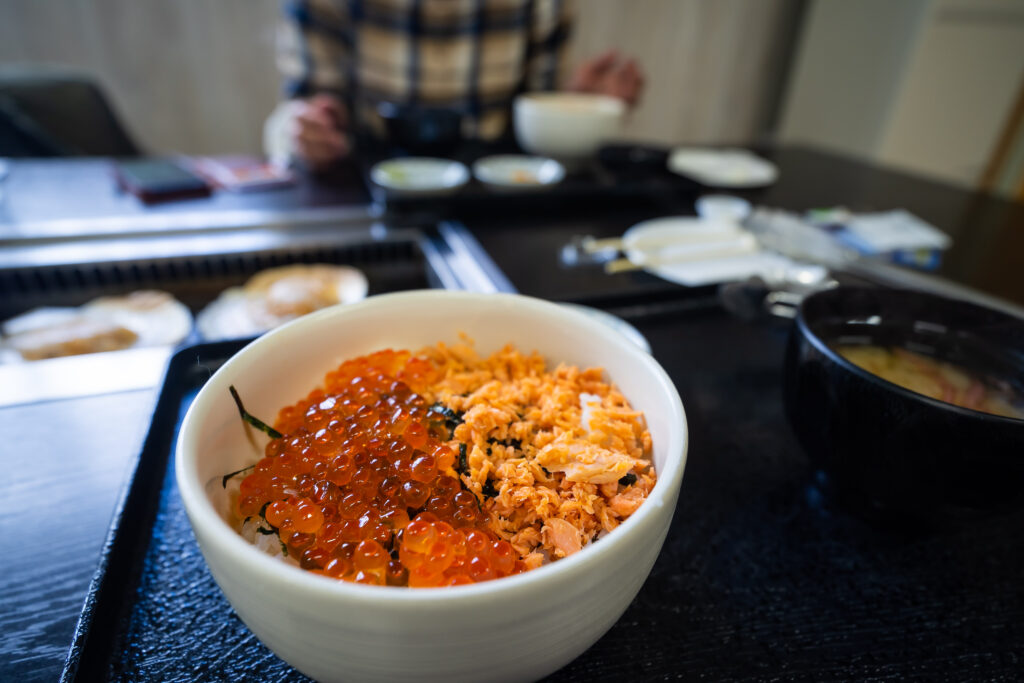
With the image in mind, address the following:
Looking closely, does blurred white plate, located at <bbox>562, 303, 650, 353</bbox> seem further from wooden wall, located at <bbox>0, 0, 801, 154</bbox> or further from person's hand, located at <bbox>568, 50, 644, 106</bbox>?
wooden wall, located at <bbox>0, 0, 801, 154</bbox>

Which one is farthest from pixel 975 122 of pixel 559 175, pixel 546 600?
pixel 546 600

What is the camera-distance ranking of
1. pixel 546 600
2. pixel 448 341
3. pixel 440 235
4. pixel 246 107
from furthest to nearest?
A: pixel 246 107 → pixel 440 235 → pixel 448 341 → pixel 546 600

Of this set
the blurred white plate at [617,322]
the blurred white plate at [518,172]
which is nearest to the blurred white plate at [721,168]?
the blurred white plate at [518,172]

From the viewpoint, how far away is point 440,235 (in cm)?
109

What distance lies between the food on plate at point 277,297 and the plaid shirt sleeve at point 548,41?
1.45m

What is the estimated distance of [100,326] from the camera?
2.92ft

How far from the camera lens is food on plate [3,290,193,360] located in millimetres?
831

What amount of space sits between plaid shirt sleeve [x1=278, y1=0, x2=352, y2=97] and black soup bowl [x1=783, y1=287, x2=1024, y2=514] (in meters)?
1.81

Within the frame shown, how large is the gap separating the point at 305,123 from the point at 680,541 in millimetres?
1282

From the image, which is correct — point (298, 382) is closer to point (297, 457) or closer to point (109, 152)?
point (297, 457)

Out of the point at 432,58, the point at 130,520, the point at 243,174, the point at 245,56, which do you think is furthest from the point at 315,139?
the point at 245,56

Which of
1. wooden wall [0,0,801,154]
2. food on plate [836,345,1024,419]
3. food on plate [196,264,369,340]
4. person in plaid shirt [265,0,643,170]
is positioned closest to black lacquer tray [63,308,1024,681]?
food on plate [836,345,1024,419]

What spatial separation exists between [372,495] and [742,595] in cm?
29

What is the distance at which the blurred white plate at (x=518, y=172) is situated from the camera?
1171mm
